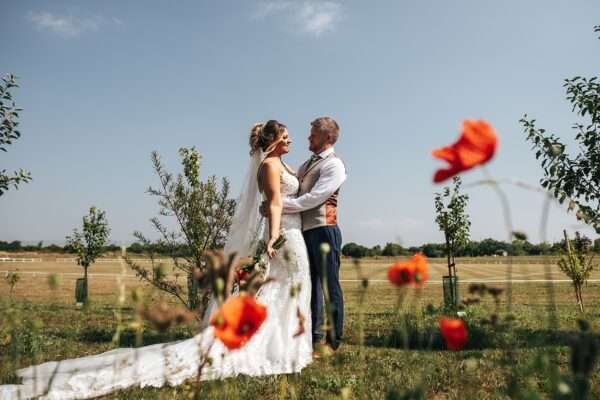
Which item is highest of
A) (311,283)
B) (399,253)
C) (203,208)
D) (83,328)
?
(203,208)

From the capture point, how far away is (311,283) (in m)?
6.04

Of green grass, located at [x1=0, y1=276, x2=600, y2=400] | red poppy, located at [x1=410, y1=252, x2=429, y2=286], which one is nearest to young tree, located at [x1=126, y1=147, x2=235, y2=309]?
green grass, located at [x1=0, y1=276, x2=600, y2=400]

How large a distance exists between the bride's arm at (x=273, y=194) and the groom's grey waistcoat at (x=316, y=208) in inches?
26.2

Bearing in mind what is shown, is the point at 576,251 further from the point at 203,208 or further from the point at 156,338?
the point at 156,338

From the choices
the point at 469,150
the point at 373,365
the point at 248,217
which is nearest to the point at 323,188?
the point at 248,217

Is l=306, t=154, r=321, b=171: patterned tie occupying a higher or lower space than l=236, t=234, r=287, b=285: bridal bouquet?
higher

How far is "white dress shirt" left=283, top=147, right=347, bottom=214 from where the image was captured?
577cm

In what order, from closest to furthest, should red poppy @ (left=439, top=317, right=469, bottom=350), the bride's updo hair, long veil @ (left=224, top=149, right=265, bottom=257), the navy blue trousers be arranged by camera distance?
1. red poppy @ (left=439, top=317, right=469, bottom=350)
2. the bride's updo hair
3. the navy blue trousers
4. long veil @ (left=224, top=149, right=265, bottom=257)

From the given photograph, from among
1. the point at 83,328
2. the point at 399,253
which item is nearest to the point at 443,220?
the point at 83,328

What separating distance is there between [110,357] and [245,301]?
458 centimetres

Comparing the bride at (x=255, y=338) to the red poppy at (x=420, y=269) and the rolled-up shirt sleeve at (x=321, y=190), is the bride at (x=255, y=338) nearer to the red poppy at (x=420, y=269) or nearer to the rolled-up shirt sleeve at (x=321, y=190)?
the rolled-up shirt sleeve at (x=321, y=190)

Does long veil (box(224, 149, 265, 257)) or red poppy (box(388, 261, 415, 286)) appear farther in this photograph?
long veil (box(224, 149, 265, 257))

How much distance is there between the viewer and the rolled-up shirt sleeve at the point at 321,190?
5766 millimetres

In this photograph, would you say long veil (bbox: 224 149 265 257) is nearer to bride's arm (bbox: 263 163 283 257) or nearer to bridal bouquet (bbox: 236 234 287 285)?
bride's arm (bbox: 263 163 283 257)
